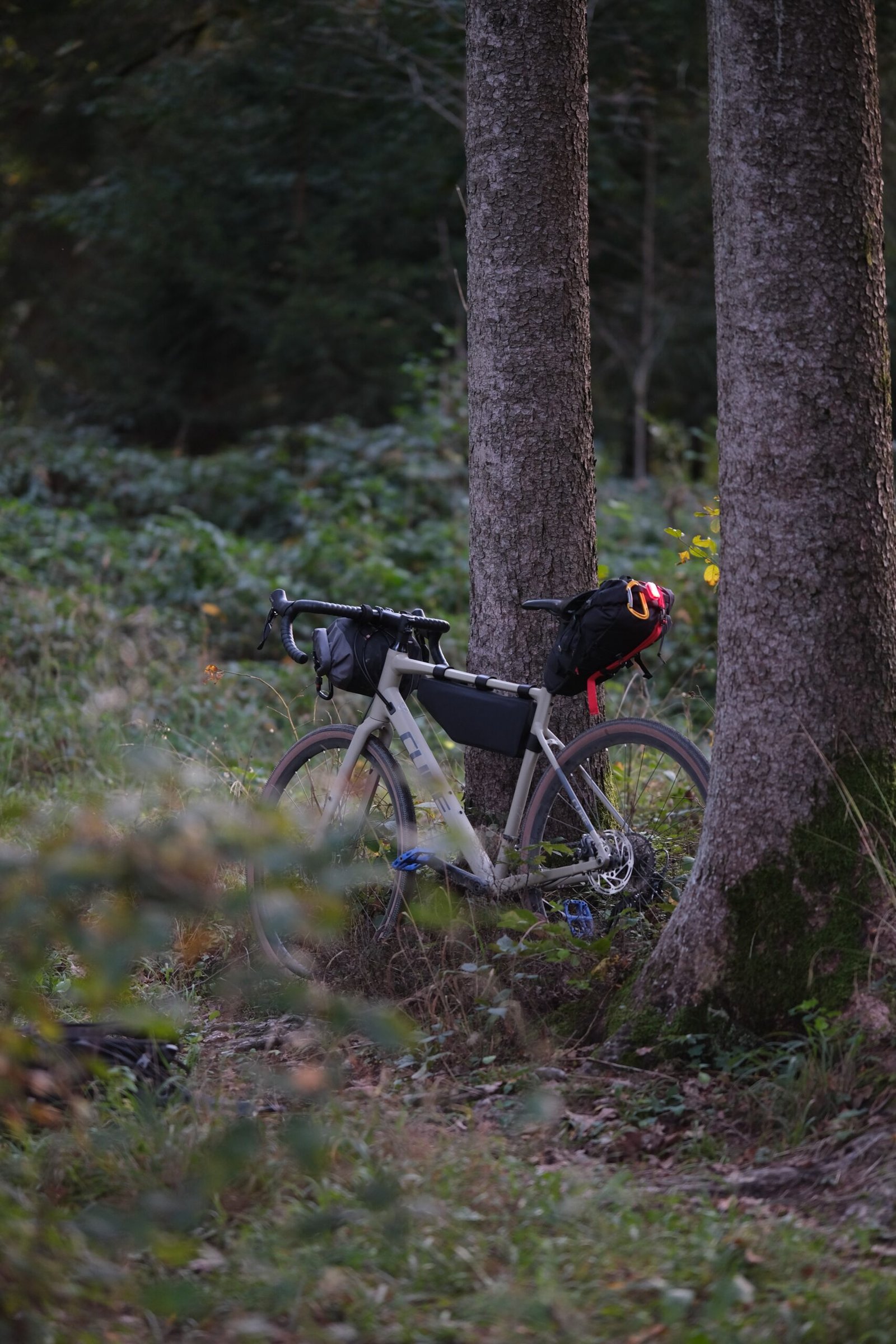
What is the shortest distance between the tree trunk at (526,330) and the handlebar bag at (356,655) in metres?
0.34

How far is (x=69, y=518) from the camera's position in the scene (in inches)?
436

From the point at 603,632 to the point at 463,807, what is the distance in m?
0.95

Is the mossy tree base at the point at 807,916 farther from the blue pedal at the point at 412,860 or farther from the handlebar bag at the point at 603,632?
the blue pedal at the point at 412,860

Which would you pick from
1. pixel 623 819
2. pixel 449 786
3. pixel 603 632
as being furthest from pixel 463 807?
pixel 603 632

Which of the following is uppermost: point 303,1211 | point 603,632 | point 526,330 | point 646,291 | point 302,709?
point 646,291

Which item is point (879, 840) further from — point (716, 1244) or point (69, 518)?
point (69, 518)

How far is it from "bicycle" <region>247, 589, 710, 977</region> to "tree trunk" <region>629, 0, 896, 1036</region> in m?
0.48

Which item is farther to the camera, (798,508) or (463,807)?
(463,807)

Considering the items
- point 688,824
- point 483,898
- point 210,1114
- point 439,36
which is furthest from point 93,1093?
point 439,36

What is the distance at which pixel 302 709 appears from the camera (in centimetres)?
827

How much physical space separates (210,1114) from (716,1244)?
1242mm

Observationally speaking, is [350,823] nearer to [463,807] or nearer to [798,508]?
[463,807]

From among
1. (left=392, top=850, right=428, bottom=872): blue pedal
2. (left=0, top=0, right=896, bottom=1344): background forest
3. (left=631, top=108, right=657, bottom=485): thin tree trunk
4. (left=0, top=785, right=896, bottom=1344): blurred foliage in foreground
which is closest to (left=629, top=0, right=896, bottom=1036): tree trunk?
(left=0, top=0, right=896, bottom=1344): background forest

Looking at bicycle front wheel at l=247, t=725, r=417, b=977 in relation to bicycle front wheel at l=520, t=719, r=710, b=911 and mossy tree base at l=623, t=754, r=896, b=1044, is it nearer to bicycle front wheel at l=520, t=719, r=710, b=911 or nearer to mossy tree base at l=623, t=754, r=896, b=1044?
bicycle front wheel at l=520, t=719, r=710, b=911
